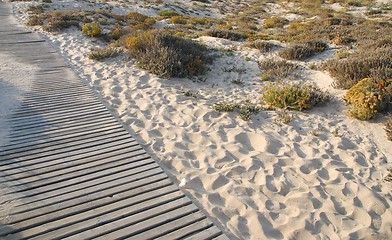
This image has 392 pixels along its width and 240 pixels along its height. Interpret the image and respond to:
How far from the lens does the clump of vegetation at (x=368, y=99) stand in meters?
6.42

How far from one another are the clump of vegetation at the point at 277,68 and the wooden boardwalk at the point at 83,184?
507 cm

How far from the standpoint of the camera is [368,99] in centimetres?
646

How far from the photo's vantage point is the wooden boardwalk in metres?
3.71

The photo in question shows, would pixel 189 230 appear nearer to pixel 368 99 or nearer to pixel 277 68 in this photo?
pixel 368 99

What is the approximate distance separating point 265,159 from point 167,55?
5151 millimetres

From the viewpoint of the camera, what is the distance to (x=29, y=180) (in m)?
4.41

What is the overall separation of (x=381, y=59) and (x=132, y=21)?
550 inches

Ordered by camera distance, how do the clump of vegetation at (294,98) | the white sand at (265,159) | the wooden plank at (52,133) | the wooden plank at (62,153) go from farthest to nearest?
the clump of vegetation at (294,98) < the wooden plank at (52,133) < the wooden plank at (62,153) < the white sand at (265,159)

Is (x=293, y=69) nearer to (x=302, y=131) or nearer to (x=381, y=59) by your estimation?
(x=381, y=59)

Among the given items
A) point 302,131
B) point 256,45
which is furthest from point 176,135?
point 256,45

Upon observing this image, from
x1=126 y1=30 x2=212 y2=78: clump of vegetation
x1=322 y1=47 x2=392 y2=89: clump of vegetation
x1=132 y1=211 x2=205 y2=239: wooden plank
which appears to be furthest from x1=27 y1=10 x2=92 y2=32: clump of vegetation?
x1=132 y1=211 x2=205 y2=239: wooden plank

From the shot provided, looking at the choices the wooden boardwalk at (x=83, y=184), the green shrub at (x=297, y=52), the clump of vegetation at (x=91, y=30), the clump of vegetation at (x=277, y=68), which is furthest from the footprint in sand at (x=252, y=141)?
the clump of vegetation at (x=91, y=30)

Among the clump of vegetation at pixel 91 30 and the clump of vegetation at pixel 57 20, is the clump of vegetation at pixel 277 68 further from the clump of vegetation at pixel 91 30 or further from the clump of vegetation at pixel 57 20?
the clump of vegetation at pixel 57 20

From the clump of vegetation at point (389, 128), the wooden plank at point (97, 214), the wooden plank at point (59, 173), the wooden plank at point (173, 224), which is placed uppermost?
the clump of vegetation at point (389, 128)
